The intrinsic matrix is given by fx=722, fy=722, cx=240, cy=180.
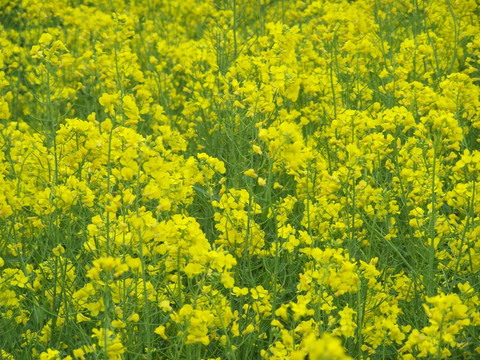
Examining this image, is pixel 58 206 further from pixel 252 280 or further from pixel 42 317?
pixel 252 280

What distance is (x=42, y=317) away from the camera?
9.91 ft

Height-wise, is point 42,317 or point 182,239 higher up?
point 182,239

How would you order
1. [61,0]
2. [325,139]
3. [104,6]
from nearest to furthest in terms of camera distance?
[325,139]
[61,0]
[104,6]

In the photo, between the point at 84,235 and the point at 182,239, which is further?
the point at 84,235

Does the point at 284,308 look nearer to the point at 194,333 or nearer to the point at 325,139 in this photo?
the point at 194,333

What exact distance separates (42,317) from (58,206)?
468 mm

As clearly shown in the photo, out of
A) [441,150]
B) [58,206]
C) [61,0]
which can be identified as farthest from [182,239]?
[61,0]

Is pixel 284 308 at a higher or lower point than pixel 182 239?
lower

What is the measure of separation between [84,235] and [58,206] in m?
0.23

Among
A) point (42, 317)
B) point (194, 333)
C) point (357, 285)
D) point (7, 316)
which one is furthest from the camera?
point (42, 317)

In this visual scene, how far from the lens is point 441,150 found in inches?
135

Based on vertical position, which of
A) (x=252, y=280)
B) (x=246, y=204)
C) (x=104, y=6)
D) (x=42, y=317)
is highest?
(x=104, y=6)

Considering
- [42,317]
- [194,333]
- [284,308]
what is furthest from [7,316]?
[284,308]

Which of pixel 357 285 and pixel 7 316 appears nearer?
pixel 357 285
